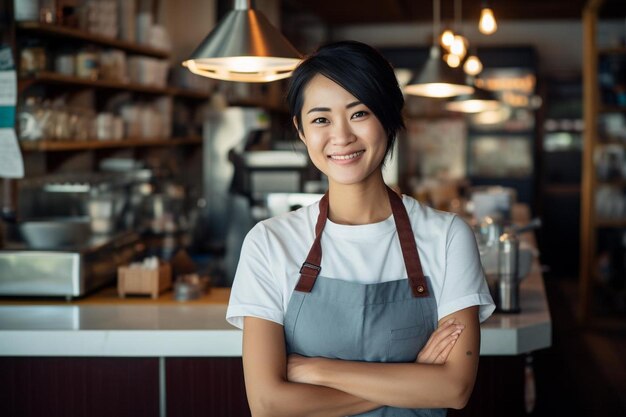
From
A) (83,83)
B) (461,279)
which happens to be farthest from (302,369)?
(83,83)

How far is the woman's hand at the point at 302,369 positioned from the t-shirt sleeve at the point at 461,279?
0.31 meters

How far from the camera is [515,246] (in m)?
3.04

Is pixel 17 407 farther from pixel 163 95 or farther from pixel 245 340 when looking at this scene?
pixel 163 95

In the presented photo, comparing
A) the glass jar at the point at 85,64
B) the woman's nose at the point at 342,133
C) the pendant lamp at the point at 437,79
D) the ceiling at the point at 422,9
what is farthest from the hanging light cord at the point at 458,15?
the woman's nose at the point at 342,133

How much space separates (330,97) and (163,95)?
5.16 meters

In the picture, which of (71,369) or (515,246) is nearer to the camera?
(71,369)

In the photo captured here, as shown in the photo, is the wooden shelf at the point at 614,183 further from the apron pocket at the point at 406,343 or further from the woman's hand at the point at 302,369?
the woman's hand at the point at 302,369

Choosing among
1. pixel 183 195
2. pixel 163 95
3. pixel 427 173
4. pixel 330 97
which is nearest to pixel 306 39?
pixel 427 173

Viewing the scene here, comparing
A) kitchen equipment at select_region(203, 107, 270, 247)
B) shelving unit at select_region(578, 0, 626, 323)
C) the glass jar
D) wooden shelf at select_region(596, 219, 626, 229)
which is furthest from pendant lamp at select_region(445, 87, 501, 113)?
the glass jar

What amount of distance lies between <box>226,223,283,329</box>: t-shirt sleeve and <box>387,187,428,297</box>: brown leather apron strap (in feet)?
0.98

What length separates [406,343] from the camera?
1.90m

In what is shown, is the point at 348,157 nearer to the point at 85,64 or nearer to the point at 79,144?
the point at 79,144

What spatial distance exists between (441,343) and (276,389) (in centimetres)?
37

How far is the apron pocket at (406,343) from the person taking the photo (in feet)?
6.22
